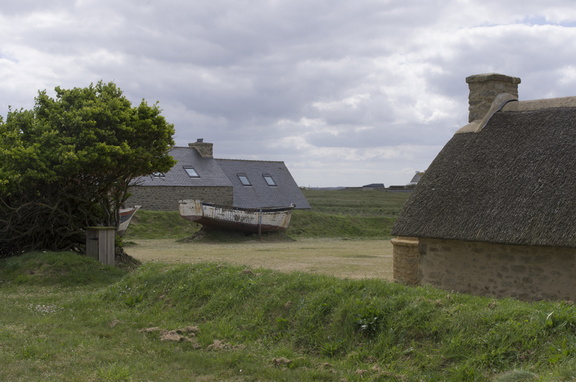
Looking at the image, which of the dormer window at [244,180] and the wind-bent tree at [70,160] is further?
the dormer window at [244,180]

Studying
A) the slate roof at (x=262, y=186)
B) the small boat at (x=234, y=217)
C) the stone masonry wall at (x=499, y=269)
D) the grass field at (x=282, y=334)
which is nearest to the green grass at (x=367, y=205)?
the slate roof at (x=262, y=186)

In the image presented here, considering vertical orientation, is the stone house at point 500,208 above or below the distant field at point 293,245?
above

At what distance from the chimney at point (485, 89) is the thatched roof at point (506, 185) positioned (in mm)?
604

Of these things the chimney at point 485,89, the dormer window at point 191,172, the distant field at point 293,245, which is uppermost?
the chimney at point 485,89

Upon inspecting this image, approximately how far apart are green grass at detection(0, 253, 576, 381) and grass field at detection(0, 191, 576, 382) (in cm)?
2

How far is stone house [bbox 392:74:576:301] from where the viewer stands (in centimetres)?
1129

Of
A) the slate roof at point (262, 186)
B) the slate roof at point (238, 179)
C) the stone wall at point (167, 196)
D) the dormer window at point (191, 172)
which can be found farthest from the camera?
the slate roof at point (262, 186)

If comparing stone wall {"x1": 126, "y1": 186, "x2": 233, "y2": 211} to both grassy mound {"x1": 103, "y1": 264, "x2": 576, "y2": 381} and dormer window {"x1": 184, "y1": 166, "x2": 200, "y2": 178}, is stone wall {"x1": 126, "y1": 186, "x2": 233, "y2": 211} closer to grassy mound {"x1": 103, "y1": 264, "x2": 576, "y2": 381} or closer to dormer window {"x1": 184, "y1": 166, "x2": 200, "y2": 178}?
dormer window {"x1": 184, "y1": 166, "x2": 200, "y2": 178}

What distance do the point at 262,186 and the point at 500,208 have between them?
34401 millimetres

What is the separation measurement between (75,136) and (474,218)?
10.3 m

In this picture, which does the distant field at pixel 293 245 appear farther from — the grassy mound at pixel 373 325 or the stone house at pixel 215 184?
the grassy mound at pixel 373 325

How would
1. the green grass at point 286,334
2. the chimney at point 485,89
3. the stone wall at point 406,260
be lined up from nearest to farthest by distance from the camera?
the green grass at point 286,334
the stone wall at point 406,260
the chimney at point 485,89

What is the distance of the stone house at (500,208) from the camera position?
1129 cm

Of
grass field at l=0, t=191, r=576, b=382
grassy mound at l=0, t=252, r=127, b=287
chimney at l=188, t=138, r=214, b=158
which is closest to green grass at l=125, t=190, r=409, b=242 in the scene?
chimney at l=188, t=138, r=214, b=158
